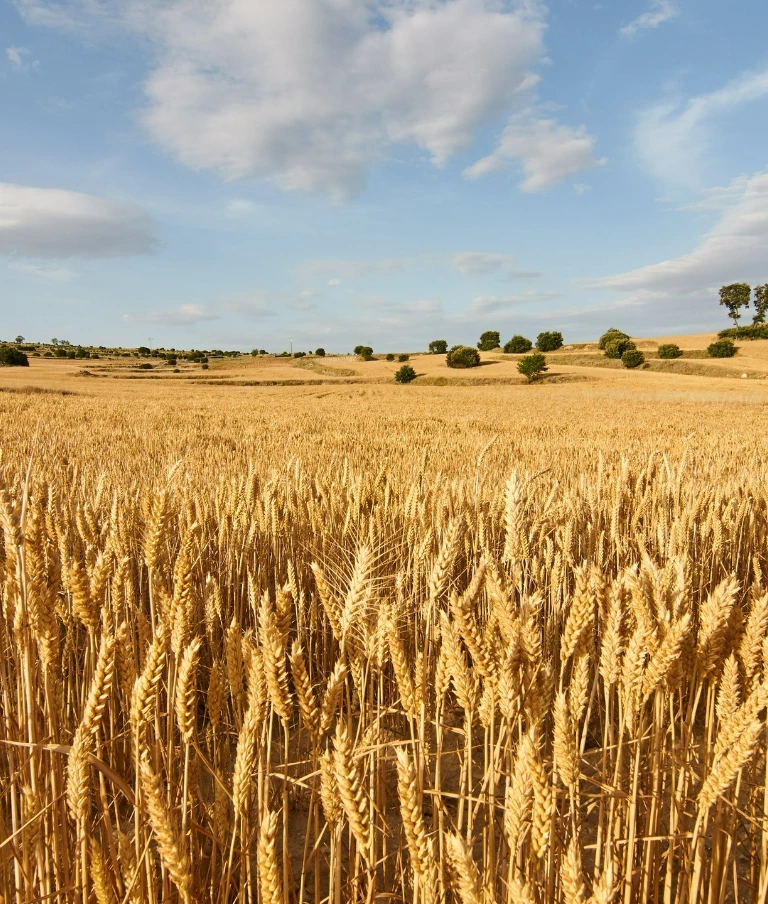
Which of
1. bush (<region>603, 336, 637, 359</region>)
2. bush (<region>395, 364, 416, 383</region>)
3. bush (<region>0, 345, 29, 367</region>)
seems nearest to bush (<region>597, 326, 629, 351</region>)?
bush (<region>603, 336, 637, 359</region>)

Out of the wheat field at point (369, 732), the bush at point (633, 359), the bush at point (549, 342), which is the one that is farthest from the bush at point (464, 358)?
the wheat field at point (369, 732)

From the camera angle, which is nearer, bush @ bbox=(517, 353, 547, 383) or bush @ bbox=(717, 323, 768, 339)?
bush @ bbox=(517, 353, 547, 383)

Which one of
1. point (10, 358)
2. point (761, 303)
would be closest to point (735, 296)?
point (761, 303)

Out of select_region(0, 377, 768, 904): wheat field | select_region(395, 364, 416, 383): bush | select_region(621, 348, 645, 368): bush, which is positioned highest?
select_region(621, 348, 645, 368): bush

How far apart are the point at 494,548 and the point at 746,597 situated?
1.42 m

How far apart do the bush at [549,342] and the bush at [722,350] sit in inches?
832

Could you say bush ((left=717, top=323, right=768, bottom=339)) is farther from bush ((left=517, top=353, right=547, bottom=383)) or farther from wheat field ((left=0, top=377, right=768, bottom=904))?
wheat field ((left=0, top=377, right=768, bottom=904))

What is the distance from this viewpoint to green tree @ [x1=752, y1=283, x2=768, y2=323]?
259 ft

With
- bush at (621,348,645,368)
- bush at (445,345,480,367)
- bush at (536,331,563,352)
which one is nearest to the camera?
bush at (621,348,645,368)

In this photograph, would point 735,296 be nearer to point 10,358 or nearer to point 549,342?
point 549,342

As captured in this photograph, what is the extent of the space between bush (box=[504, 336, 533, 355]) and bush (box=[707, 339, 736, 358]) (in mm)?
22686

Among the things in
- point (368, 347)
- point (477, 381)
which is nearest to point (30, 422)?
point (477, 381)

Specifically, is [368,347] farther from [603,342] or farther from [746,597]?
[746,597]

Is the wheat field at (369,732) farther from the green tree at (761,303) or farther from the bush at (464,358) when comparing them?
the green tree at (761,303)
